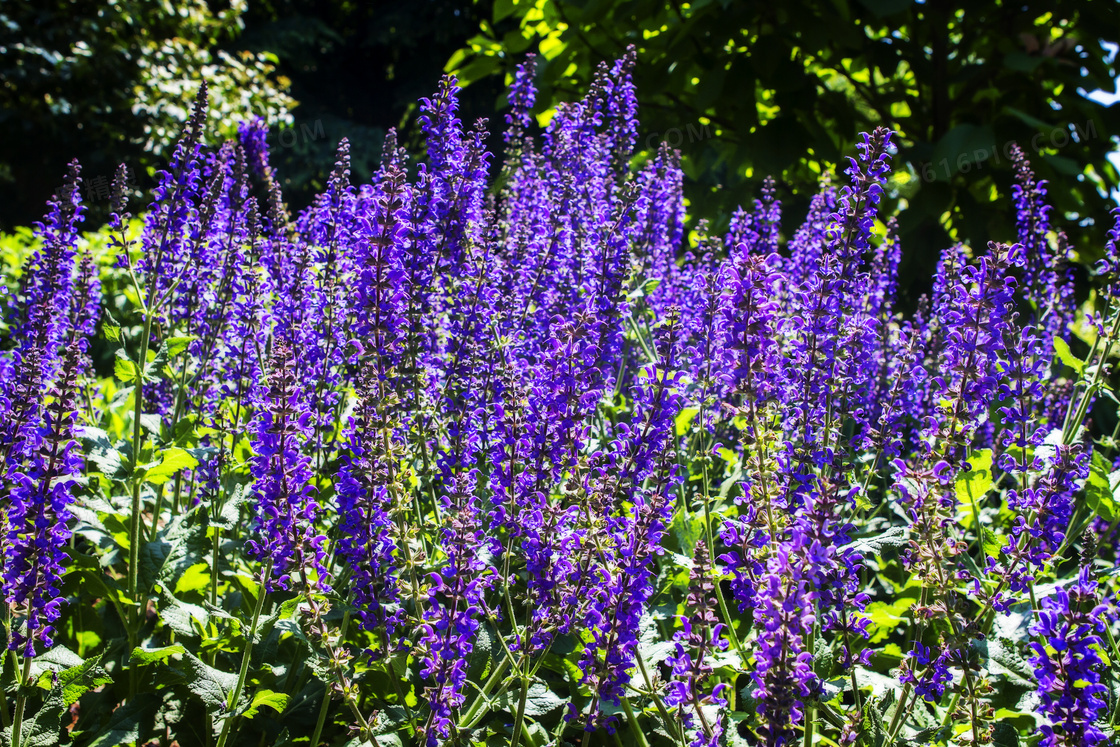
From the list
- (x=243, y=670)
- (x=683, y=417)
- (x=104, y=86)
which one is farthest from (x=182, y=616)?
(x=104, y=86)

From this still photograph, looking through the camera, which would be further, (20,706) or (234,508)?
(234,508)

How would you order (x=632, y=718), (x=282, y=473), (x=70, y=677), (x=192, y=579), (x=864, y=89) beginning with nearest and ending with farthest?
(x=282, y=473) → (x=632, y=718) → (x=70, y=677) → (x=192, y=579) → (x=864, y=89)

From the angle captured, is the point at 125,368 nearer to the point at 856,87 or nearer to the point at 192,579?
the point at 192,579

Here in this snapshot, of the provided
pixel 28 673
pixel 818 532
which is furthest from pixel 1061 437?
pixel 28 673

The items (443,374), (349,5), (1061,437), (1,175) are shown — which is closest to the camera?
(1061,437)

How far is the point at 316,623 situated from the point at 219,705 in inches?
27.2

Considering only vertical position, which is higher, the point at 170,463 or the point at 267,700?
the point at 170,463

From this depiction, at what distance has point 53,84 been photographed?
1605 cm

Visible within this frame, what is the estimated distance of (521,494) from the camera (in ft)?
8.53

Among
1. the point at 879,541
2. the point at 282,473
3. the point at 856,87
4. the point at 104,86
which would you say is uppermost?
the point at 104,86

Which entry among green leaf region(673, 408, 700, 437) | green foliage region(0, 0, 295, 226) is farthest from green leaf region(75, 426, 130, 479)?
green foliage region(0, 0, 295, 226)

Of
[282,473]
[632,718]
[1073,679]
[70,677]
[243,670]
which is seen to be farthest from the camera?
[70,677]

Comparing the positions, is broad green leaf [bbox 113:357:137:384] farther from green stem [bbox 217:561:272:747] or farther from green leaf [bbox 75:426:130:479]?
green stem [bbox 217:561:272:747]

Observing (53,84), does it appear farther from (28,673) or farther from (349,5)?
(28,673)
